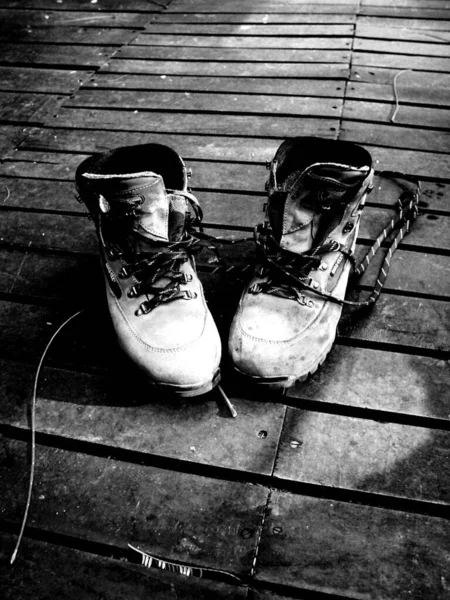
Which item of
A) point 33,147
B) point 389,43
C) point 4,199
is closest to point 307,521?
point 4,199

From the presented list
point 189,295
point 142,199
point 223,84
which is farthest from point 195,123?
point 189,295

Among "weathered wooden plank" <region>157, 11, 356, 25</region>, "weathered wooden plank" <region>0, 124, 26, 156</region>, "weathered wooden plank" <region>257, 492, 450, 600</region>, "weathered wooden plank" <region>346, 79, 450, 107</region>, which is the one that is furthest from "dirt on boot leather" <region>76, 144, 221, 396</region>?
"weathered wooden plank" <region>157, 11, 356, 25</region>

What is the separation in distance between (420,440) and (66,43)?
10.6 feet

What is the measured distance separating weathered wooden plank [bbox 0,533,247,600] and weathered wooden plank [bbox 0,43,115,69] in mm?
2793

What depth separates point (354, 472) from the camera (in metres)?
1.20

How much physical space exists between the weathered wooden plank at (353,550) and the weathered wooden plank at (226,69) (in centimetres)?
235

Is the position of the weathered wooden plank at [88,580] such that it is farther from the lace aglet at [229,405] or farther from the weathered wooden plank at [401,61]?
the weathered wooden plank at [401,61]

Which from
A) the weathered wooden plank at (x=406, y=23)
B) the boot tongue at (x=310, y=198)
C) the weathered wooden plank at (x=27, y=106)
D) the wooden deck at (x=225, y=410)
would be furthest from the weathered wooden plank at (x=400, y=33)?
the boot tongue at (x=310, y=198)

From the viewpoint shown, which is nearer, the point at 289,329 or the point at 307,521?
the point at 307,521

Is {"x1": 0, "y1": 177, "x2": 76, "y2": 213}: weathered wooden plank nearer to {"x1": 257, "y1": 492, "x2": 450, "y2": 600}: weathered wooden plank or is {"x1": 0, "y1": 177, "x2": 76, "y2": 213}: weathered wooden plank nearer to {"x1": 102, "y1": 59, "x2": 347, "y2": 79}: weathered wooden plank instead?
{"x1": 102, "y1": 59, "x2": 347, "y2": 79}: weathered wooden plank

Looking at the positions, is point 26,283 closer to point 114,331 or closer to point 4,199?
point 114,331

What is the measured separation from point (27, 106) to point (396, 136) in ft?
6.00

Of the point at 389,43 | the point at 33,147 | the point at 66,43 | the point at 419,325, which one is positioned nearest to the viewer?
the point at 419,325

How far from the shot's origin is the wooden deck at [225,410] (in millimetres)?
1069
